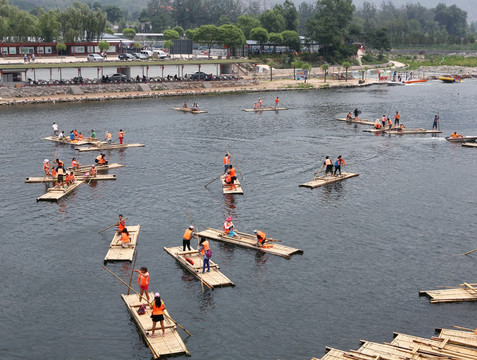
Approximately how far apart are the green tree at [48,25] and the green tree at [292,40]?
67.4 meters

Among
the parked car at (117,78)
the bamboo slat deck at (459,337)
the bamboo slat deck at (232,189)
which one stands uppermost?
the parked car at (117,78)

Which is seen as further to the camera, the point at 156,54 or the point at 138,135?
the point at 156,54

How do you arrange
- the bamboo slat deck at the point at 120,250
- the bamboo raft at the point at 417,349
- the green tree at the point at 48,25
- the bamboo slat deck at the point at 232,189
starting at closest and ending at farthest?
the bamboo raft at the point at 417,349 < the bamboo slat deck at the point at 120,250 < the bamboo slat deck at the point at 232,189 < the green tree at the point at 48,25

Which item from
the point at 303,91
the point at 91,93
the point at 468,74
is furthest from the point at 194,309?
the point at 468,74

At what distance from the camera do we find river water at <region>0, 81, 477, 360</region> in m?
30.7

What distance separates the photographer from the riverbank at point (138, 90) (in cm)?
11104

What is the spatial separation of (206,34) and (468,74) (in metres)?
92.3

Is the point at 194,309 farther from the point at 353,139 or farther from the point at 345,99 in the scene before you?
the point at 345,99

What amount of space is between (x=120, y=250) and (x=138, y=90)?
90042mm

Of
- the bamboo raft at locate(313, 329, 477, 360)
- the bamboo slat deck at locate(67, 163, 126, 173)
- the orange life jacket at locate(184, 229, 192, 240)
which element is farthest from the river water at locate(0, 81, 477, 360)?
the bamboo raft at locate(313, 329, 477, 360)

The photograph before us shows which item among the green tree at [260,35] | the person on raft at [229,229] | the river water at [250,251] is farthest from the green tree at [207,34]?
the person on raft at [229,229]

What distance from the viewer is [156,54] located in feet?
518

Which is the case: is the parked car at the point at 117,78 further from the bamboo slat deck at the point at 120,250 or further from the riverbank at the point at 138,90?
the bamboo slat deck at the point at 120,250

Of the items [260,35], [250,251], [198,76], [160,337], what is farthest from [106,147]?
[260,35]
